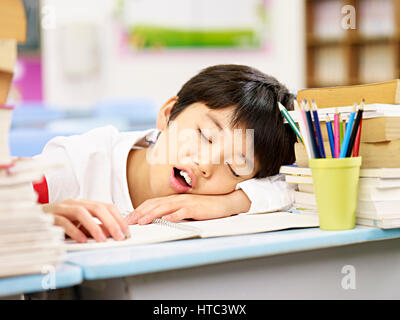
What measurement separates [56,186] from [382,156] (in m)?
0.64

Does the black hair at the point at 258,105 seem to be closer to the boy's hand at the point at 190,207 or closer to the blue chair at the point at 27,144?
the boy's hand at the point at 190,207

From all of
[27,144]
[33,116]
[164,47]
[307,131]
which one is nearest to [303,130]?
[307,131]

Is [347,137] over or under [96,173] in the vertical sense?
over

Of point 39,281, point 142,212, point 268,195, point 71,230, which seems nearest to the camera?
point 39,281

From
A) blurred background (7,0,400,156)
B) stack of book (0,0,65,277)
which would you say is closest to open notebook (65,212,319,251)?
stack of book (0,0,65,277)

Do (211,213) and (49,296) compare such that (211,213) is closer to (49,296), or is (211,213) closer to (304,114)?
(304,114)

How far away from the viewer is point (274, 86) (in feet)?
4.22

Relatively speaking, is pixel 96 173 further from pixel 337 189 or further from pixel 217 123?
pixel 337 189

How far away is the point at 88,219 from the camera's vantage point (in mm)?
783

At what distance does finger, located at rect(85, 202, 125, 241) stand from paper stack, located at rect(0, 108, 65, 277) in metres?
0.14

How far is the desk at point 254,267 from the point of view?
68 cm

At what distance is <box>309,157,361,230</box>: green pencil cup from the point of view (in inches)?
33.9

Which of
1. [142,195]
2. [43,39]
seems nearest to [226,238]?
[142,195]

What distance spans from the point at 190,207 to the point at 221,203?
77 mm
